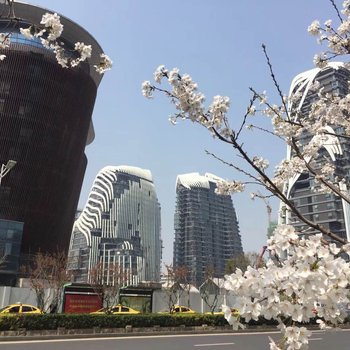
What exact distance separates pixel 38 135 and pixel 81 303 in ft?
119

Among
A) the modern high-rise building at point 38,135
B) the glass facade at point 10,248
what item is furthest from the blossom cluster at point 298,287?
the modern high-rise building at point 38,135

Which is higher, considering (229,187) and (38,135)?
(38,135)

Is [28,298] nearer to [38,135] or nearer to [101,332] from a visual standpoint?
[101,332]

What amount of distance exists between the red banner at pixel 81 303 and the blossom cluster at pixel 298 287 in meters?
22.1

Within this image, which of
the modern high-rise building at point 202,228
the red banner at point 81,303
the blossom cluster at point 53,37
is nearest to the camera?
the blossom cluster at point 53,37

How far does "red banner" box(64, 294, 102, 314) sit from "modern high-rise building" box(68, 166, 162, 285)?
97344 mm

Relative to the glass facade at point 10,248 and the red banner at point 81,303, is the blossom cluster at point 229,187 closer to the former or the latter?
the red banner at point 81,303

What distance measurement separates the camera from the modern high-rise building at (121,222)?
125 meters

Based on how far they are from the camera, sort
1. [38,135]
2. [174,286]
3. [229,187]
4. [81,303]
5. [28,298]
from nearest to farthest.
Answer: [229,187], [81,303], [28,298], [174,286], [38,135]

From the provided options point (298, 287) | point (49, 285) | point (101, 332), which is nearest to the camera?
point (298, 287)

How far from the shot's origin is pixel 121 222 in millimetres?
134000

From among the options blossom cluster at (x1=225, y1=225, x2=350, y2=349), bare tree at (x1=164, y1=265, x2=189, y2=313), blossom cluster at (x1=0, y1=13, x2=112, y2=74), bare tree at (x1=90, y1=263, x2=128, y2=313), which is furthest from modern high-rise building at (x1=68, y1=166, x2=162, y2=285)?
blossom cluster at (x1=225, y1=225, x2=350, y2=349)

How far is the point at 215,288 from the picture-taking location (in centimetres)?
3522

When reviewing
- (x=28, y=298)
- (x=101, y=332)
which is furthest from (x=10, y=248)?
(x=101, y=332)
